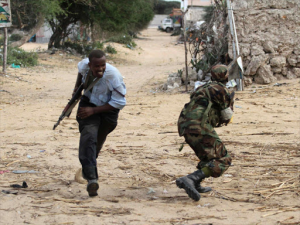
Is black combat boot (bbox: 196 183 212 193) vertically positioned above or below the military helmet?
below

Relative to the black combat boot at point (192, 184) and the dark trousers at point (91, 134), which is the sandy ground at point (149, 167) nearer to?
the black combat boot at point (192, 184)

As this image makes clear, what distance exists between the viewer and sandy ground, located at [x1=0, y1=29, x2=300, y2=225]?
325cm

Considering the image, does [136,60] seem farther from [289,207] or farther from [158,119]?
[289,207]

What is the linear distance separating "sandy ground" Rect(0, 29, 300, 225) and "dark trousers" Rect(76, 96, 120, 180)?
302 millimetres

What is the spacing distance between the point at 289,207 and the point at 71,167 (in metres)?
2.50

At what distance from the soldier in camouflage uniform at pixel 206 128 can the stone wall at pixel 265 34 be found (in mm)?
6862

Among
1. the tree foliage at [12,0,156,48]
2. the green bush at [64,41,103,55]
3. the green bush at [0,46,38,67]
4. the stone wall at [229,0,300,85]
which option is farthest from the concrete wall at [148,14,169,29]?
the stone wall at [229,0,300,85]

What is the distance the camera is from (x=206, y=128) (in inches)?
135

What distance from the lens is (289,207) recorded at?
338 cm

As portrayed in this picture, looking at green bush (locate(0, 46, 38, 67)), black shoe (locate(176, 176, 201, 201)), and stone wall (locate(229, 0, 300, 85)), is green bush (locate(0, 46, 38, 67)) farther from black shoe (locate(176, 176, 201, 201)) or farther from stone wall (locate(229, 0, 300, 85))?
black shoe (locate(176, 176, 201, 201))

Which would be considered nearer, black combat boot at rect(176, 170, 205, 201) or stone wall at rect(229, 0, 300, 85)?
black combat boot at rect(176, 170, 205, 201)

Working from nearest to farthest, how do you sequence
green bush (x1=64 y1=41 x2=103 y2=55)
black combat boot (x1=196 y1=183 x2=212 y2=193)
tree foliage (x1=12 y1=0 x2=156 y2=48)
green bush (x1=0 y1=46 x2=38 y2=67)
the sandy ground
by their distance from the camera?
the sandy ground
black combat boot (x1=196 y1=183 x2=212 y2=193)
green bush (x1=0 y1=46 x2=38 y2=67)
tree foliage (x1=12 y1=0 x2=156 y2=48)
green bush (x1=64 y1=41 x2=103 y2=55)

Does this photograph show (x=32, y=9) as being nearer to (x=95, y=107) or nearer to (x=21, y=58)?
(x=21, y=58)

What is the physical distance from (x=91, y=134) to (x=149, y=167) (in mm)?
1392
